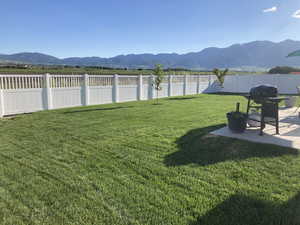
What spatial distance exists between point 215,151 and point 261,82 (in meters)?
17.0

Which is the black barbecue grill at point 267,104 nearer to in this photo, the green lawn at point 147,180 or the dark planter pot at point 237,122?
the dark planter pot at point 237,122

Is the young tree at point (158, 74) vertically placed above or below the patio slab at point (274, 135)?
above

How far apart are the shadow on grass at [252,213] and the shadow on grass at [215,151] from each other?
3.35 feet

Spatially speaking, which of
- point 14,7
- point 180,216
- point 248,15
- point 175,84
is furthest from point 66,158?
point 248,15

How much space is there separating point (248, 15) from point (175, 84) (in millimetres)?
7688

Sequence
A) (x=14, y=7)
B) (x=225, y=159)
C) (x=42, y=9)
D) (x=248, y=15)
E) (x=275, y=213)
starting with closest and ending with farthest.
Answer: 1. (x=275, y=213)
2. (x=225, y=159)
3. (x=14, y=7)
4. (x=42, y=9)
5. (x=248, y=15)

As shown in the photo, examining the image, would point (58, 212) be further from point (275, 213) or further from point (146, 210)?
point (275, 213)

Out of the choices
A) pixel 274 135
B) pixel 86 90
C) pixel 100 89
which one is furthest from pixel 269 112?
pixel 100 89

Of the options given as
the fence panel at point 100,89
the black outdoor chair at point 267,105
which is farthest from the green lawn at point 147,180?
the fence panel at point 100,89

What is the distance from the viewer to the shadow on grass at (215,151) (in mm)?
3355

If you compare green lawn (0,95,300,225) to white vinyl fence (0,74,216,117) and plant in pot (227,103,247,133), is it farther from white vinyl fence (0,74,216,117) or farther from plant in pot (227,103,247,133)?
white vinyl fence (0,74,216,117)

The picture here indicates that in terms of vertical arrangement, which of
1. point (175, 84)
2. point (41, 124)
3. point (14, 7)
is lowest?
point (41, 124)

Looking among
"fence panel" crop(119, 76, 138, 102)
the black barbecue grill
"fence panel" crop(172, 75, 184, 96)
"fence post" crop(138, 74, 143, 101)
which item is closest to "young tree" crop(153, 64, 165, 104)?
"fence post" crop(138, 74, 143, 101)

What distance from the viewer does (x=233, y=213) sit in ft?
6.73
